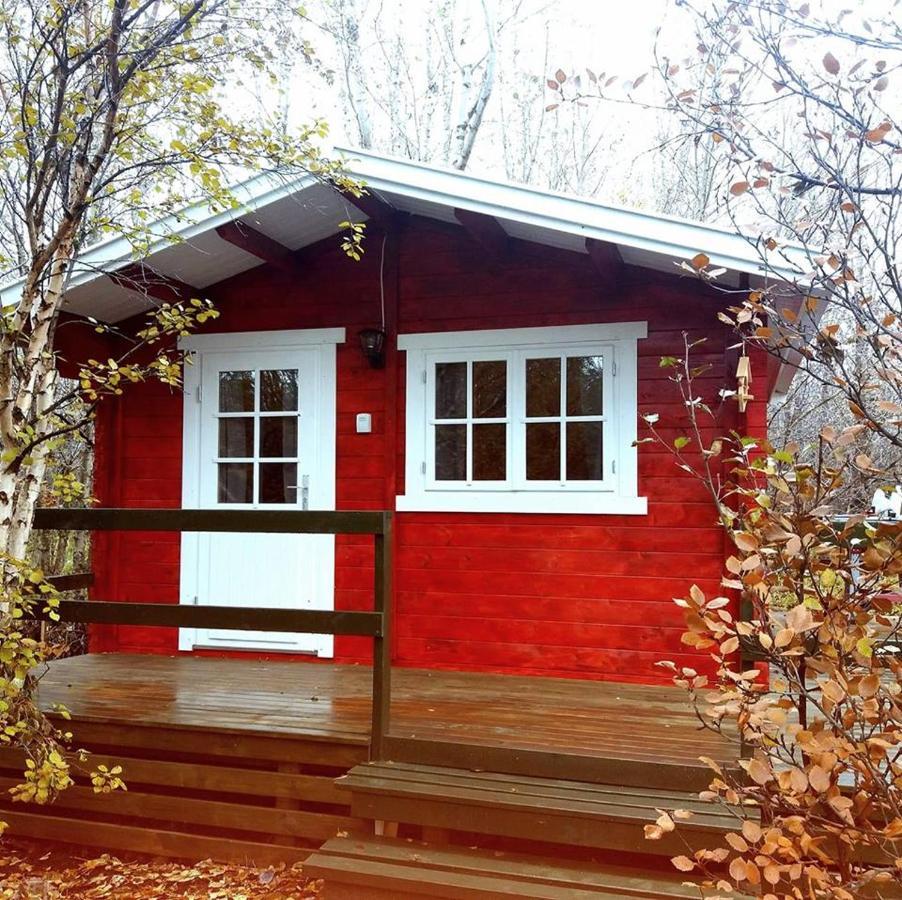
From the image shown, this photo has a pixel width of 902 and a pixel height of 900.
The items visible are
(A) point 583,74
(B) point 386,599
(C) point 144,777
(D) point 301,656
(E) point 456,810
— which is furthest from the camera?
(D) point 301,656

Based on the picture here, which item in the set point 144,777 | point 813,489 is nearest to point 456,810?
point 144,777

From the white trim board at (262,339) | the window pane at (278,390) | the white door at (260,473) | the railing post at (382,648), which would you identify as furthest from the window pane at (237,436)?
the railing post at (382,648)

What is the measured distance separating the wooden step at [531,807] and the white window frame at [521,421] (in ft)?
5.81

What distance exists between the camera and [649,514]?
13.9 ft

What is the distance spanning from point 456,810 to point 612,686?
5.18 feet

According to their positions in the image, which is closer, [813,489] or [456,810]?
[813,489]

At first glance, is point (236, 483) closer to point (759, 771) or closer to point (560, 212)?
point (560, 212)

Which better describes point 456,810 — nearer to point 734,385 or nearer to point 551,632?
point 551,632

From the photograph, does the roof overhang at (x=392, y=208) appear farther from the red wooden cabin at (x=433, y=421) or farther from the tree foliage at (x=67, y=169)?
the tree foliage at (x=67, y=169)

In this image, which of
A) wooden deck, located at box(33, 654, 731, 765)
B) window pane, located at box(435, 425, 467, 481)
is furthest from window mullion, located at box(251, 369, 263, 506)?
window pane, located at box(435, 425, 467, 481)

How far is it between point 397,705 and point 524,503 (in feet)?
4.49

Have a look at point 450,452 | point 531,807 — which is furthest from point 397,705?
point 450,452

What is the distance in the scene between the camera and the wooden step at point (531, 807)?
257 centimetres

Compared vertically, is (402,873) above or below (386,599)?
below
